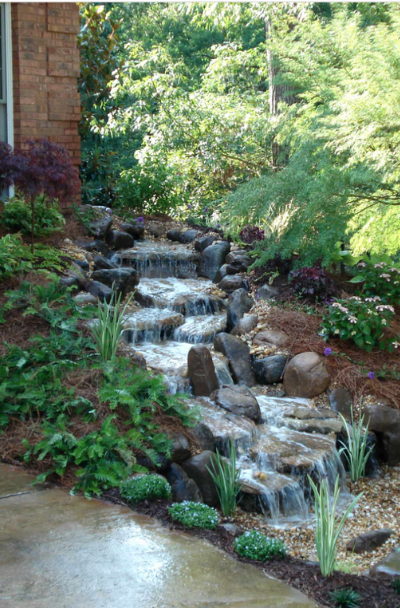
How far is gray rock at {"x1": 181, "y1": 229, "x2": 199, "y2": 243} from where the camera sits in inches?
399

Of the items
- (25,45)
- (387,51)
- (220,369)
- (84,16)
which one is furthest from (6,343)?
(84,16)

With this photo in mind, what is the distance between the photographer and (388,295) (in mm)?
7168

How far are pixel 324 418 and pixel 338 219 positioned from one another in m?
2.04

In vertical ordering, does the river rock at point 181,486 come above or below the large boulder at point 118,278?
below

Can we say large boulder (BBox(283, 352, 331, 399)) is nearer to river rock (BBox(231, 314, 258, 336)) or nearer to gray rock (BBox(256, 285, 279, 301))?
river rock (BBox(231, 314, 258, 336))

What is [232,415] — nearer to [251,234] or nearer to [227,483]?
[227,483]

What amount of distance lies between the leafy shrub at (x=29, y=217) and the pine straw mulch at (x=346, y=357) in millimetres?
2974

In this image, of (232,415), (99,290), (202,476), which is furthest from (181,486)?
(99,290)

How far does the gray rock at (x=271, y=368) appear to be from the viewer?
6609 millimetres

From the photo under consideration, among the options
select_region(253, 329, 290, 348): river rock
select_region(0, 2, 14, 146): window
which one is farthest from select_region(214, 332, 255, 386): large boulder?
select_region(0, 2, 14, 146): window

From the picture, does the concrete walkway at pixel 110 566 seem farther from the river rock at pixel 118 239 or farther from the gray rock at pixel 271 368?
the river rock at pixel 118 239

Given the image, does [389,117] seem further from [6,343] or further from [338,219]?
[6,343]

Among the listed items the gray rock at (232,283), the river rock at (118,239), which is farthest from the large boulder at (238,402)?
the river rock at (118,239)

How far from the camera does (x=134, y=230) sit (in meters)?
9.88
